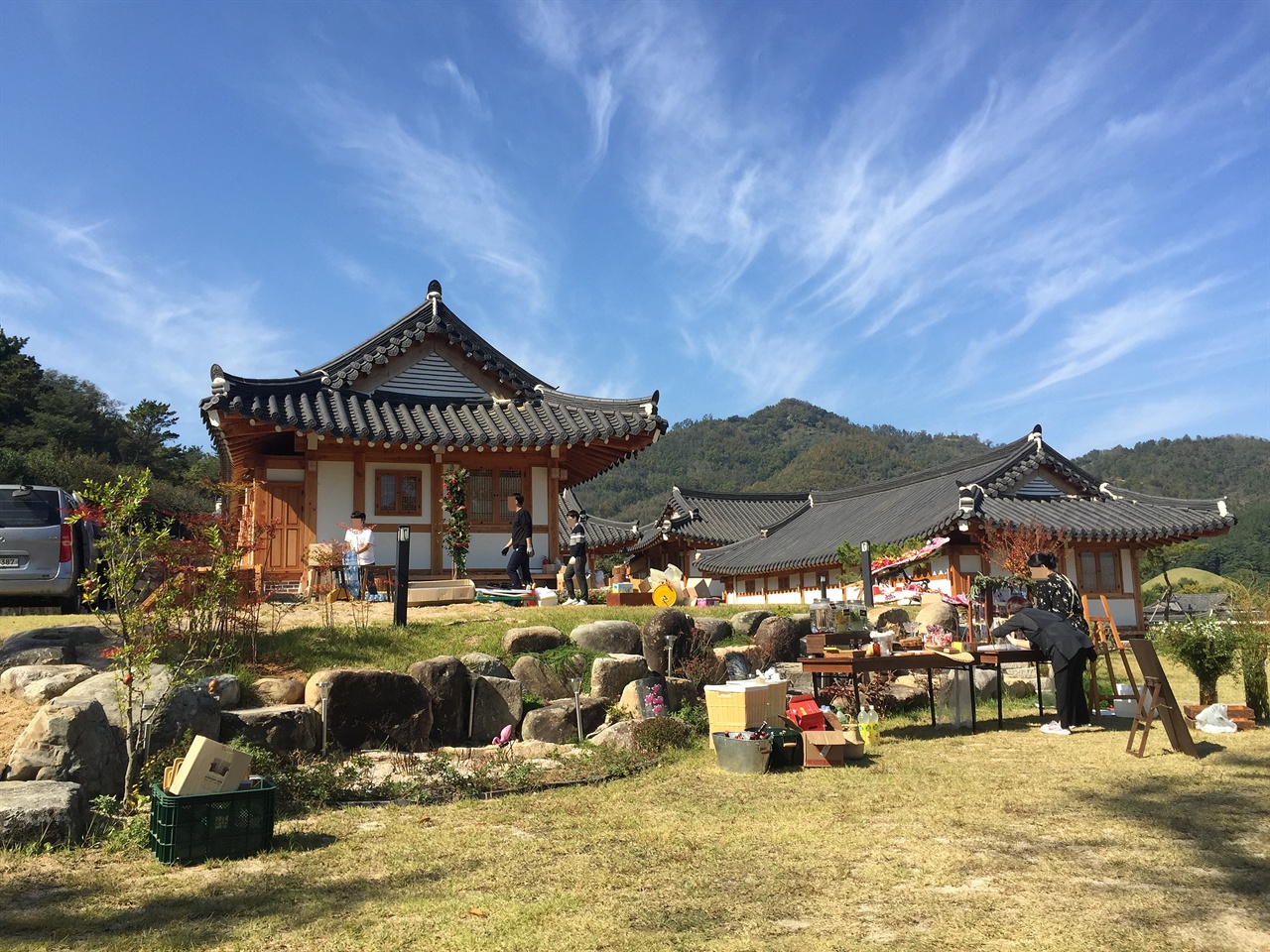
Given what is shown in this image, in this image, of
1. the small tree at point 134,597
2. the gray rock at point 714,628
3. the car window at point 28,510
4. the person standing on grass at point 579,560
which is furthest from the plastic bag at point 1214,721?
the car window at point 28,510

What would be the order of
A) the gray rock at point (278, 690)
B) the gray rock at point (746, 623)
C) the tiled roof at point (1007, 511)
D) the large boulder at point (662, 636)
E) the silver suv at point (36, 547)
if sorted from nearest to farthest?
the gray rock at point (278, 690), the large boulder at point (662, 636), the silver suv at point (36, 547), the gray rock at point (746, 623), the tiled roof at point (1007, 511)

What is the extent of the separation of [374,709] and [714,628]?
5351 mm

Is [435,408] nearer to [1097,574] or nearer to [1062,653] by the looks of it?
[1062,653]

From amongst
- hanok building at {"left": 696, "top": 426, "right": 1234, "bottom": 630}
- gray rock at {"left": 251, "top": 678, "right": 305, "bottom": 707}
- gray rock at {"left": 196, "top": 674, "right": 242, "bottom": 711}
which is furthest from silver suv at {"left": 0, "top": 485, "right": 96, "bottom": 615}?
hanok building at {"left": 696, "top": 426, "right": 1234, "bottom": 630}

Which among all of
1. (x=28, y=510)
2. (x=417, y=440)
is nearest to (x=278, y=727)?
(x=28, y=510)

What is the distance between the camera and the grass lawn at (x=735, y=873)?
4066 millimetres

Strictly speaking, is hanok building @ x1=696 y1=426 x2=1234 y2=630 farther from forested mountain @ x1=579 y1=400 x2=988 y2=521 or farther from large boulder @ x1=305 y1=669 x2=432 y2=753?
forested mountain @ x1=579 y1=400 x2=988 y2=521

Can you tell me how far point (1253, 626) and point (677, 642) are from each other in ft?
21.8

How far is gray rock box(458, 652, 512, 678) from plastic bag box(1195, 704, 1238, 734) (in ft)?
24.1

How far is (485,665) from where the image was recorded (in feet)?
32.1

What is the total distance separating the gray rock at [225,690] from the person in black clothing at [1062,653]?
294 inches

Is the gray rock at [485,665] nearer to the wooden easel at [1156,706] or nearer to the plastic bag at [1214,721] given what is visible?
the wooden easel at [1156,706]

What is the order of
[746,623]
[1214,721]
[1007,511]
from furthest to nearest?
[1007,511], [746,623], [1214,721]

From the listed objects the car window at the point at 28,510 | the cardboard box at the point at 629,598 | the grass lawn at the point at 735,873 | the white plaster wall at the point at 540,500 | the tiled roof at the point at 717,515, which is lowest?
the grass lawn at the point at 735,873
